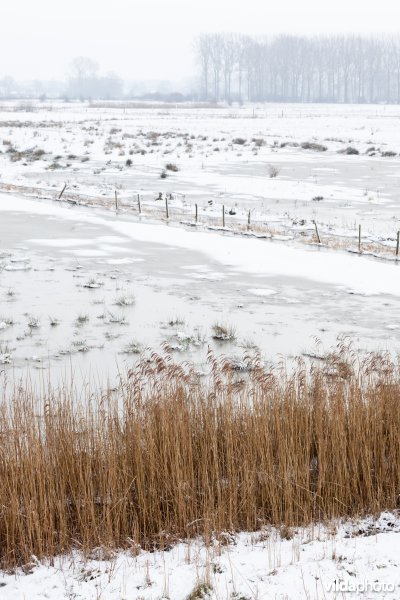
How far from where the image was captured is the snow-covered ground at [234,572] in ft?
15.4

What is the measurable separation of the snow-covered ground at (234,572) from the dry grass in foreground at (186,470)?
0.21 metres

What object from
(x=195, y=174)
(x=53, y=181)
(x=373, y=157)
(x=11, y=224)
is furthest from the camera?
(x=373, y=157)

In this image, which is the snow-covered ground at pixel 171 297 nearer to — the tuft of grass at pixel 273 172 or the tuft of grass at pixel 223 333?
the tuft of grass at pixel 223 333

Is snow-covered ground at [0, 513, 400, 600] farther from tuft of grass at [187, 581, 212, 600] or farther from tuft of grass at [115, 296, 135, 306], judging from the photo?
tuft of grass at [115, 296, 135, 306]

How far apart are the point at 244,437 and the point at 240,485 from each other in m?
0.48

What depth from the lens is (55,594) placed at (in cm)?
485

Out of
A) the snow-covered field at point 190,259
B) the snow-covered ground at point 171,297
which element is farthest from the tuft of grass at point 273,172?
the snow-covered ground at point 171,297

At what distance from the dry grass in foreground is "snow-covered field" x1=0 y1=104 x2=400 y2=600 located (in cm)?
25

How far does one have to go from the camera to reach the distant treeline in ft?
511

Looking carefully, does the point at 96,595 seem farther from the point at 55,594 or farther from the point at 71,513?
the point at 71,513

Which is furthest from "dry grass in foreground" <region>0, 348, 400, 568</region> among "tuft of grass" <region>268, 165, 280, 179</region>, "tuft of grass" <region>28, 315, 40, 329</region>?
"tuft of grass" <region>268, 165, 280, 179</region>

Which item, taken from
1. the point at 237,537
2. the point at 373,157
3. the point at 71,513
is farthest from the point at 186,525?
the point at 373,157

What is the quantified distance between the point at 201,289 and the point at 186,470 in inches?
337

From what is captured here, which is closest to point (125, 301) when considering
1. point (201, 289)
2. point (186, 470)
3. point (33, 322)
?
point (201, 289)
